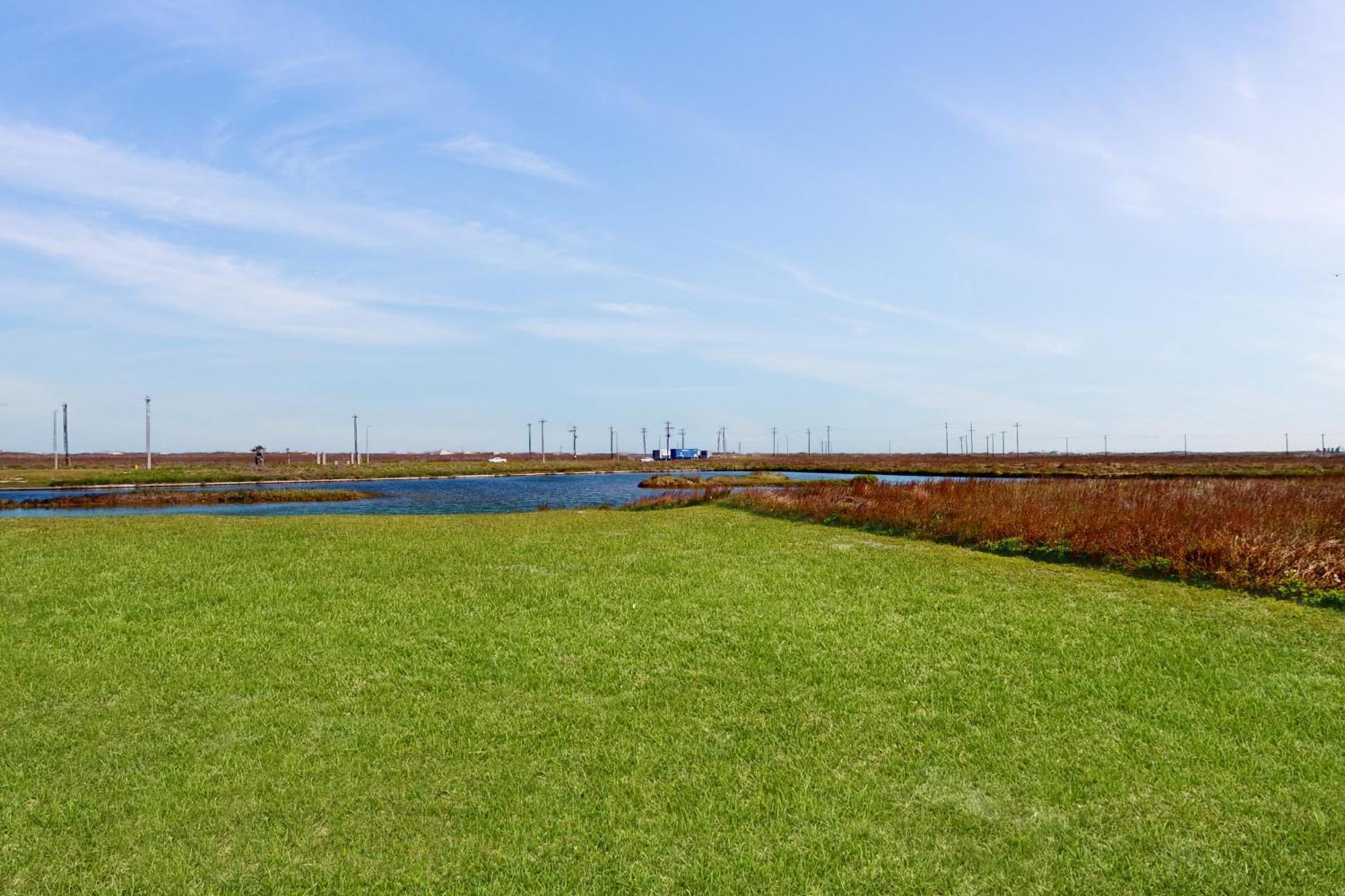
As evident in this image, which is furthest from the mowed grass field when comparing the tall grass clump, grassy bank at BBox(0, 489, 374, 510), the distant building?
the distant building

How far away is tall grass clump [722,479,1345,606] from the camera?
33.5ft

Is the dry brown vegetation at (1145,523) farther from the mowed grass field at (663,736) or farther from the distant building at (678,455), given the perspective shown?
the distant building at (678,455)

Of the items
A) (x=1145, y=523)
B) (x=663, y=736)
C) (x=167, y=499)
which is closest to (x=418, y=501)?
(x=167, y=499)

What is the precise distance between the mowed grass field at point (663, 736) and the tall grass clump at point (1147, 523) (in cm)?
129

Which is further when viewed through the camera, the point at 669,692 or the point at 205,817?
the point at 669,692

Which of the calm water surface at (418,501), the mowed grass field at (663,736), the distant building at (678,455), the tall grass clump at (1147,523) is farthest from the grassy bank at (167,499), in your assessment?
the distant building at (678,455)

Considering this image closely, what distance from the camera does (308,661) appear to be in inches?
271

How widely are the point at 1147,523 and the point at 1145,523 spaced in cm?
2

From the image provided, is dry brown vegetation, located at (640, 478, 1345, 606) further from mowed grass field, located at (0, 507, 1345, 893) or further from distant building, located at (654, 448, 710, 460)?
distant building, located at (654, 448, 710, 460)

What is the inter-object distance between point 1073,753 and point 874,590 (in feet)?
14.6

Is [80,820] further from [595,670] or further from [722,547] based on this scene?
[722,547]

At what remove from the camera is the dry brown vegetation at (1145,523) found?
10.2 meters

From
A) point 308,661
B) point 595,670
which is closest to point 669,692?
point 595,670

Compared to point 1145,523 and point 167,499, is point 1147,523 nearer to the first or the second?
point 1145,523
